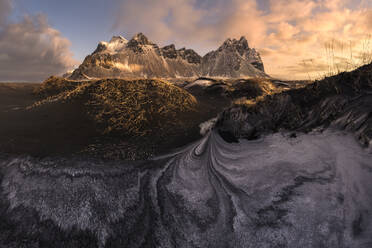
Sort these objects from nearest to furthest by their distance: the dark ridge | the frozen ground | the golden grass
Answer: the frozen ground < the dark ridge < the golden grass

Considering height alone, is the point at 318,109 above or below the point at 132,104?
above

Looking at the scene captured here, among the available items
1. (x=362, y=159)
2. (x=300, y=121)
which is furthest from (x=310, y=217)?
(x=300, y=121)

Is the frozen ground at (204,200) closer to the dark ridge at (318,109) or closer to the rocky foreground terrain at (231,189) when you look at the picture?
the rocky foreground terrain at (231,189)

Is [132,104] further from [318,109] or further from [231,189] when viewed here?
[318,109]

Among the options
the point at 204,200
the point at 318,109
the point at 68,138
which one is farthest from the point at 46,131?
the point at 318,109

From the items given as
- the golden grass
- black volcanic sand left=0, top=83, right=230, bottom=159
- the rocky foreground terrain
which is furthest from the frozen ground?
the golden grass

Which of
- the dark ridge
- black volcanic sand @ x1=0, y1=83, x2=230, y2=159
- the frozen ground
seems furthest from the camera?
black volcanic sand @ x1=0, y1=83, x2=230, y2=159

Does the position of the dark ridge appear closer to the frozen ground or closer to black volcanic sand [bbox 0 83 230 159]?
the frozen ground

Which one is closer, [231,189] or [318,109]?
[231,189]
